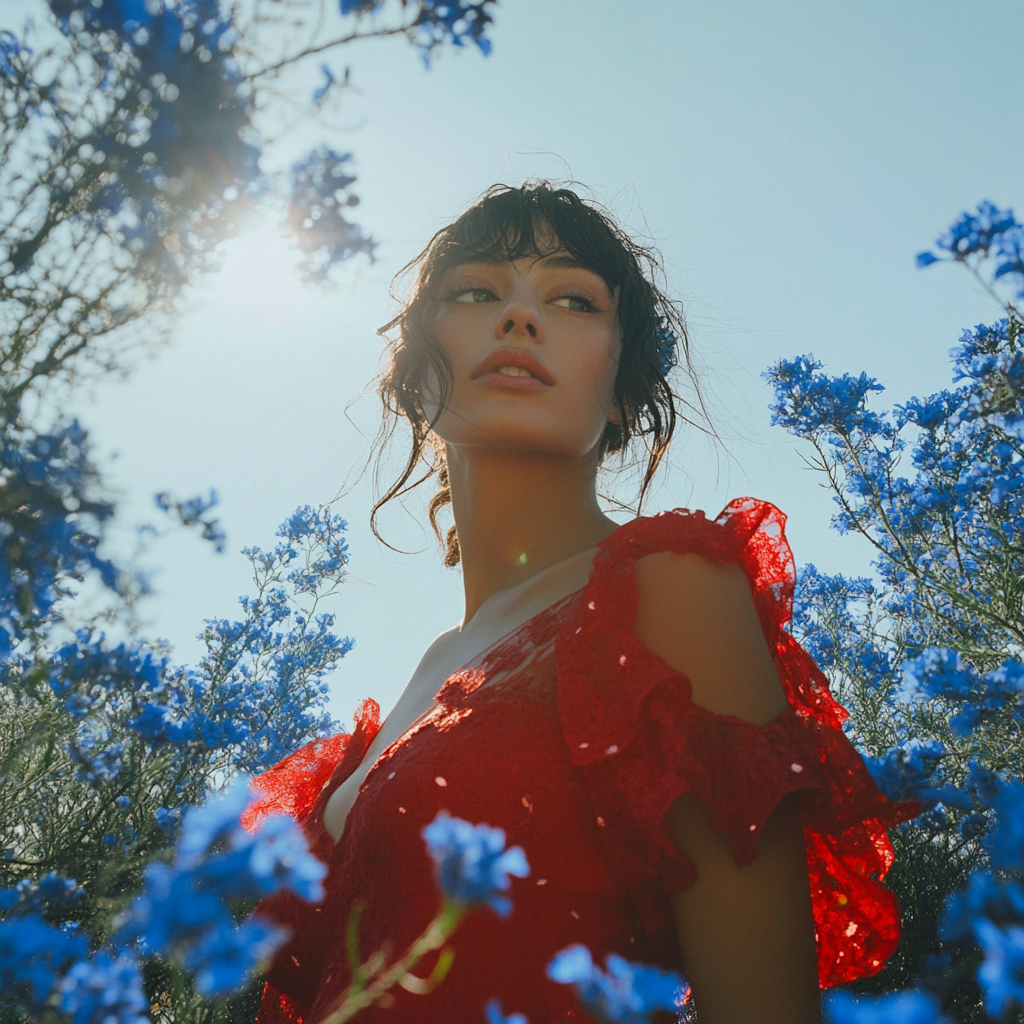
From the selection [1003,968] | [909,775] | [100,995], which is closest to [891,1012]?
[1003,968]

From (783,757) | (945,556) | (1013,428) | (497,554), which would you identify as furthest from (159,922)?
(945,556)

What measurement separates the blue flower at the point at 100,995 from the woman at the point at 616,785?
0.71m

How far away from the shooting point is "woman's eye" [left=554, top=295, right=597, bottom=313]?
192 centimetres

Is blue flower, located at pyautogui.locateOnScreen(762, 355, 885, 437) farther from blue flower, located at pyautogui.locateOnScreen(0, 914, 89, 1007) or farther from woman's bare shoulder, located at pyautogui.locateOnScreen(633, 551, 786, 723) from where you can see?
blue flower, located at pyautogui.locateOnScreen(0, 914, 89, 1007)

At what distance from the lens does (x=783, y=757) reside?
3.45ft

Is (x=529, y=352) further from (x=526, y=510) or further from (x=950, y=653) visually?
(x=950, y=653)

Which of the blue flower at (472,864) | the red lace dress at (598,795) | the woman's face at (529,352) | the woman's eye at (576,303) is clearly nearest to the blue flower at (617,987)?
the blue flower at (472,864)

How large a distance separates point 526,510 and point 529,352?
43 centimetres

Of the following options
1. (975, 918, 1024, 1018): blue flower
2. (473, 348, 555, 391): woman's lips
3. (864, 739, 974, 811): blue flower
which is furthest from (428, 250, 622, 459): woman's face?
(975, 918, 1024, 1018): blue flower

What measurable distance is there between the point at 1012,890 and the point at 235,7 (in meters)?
1.00

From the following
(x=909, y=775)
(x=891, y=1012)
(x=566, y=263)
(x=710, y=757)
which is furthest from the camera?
(x=566, y=263)

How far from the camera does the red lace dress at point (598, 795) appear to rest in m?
1.07

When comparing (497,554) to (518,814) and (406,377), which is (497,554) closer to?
(406,377)

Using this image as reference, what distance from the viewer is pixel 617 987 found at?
433mm
